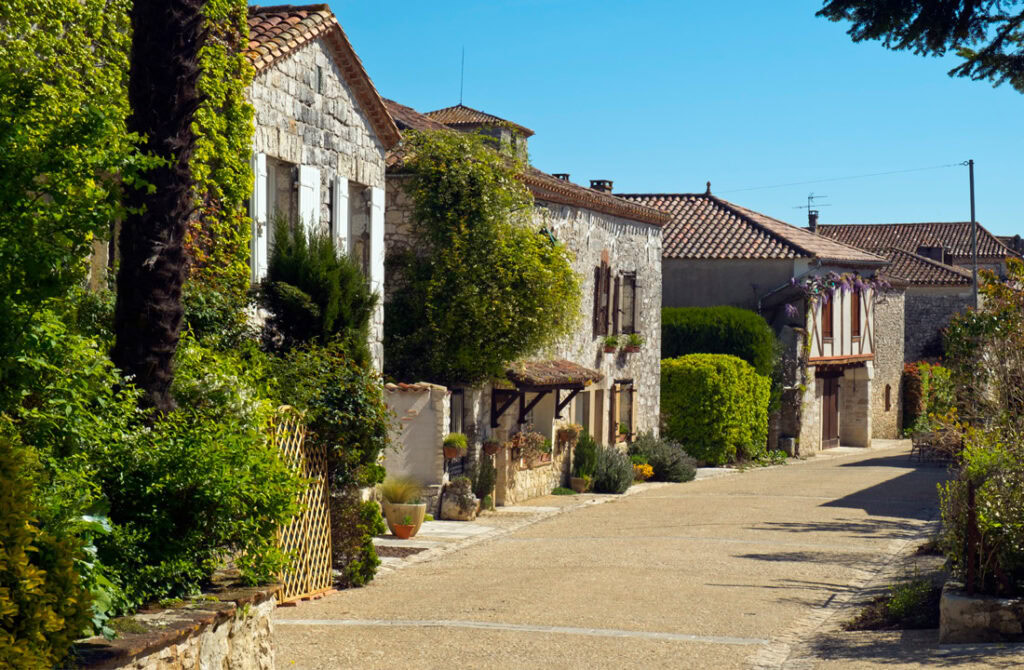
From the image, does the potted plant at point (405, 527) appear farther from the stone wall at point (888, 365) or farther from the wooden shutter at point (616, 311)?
the stone wall at point (888, 365)

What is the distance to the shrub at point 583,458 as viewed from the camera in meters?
23.8

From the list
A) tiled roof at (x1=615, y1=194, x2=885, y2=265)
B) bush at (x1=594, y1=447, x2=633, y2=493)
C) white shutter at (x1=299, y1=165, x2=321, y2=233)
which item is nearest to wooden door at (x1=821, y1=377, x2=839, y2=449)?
tiled roof at (x1=615, y1=194, x2=885, y2=265)

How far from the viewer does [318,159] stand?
1504 cm

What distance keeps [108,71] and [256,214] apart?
3.18 meters

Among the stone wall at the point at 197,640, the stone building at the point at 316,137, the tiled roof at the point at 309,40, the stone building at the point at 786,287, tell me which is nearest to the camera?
the stone wall at the point at 197,640

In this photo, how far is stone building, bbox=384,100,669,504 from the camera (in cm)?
2002

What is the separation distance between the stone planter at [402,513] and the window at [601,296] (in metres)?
9.80

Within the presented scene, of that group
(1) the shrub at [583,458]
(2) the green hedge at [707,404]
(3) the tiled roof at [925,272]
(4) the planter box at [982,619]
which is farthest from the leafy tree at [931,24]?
(3) the tiled roof at [925,272]

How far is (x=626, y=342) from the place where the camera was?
26.9m

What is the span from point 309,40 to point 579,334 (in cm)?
1065

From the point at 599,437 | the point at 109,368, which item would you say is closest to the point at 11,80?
the point at 109,368

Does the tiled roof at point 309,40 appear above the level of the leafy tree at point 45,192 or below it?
above

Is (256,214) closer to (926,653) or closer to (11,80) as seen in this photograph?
(11,80)

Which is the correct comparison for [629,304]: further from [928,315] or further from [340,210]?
[928,315]
